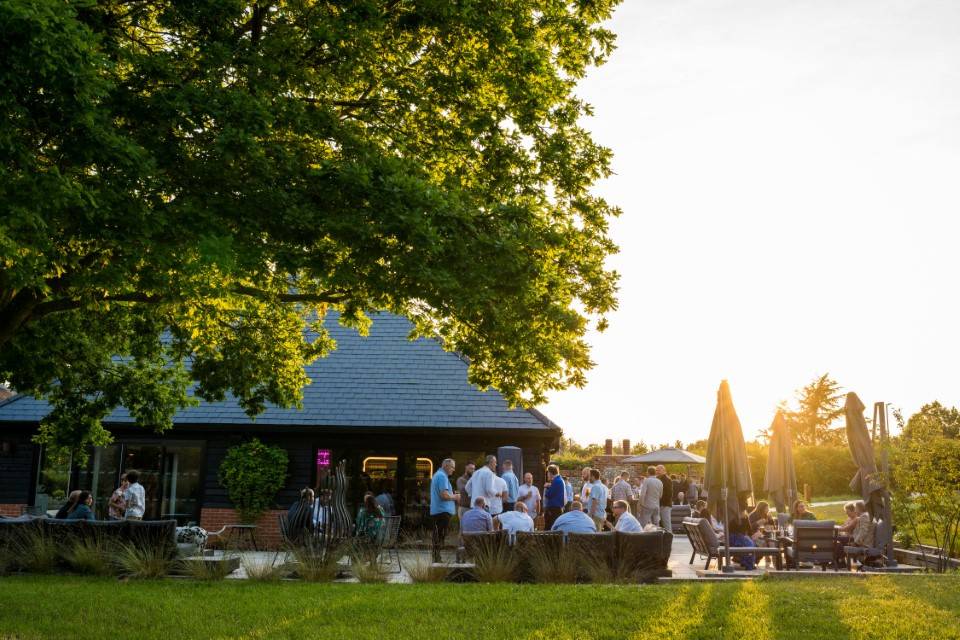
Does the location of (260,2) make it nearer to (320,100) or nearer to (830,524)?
(320,100)

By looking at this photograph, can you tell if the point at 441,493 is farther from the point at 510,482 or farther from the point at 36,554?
the point at 36,554

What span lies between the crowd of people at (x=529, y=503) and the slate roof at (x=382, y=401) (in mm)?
2126

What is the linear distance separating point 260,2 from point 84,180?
2.92 meters

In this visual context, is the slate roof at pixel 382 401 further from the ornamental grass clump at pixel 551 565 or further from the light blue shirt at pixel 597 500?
the ornamental grass clump at pixel 551 565

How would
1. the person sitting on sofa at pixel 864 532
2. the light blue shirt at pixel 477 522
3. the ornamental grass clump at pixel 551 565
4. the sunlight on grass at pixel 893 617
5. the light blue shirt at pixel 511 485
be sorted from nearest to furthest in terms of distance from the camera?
the sunlight on grass at pixel 893 617 → the ornamental grass clump at pixel 551 565 → the light blue shirt at pixel 477 522 → the person sitting on sofa at pixel 864 532 → the light blue shirt at pixel 511 485

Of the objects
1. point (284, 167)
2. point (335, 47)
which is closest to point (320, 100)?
point (335, 47)

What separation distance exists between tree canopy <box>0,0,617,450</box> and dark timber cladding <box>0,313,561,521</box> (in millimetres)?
8276

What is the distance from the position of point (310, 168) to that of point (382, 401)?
43.6 ft

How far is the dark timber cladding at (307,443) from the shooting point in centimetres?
2077

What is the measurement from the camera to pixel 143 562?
12.4 metres

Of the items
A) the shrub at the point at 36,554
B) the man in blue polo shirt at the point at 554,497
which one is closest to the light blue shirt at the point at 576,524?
the man in blue polo shirt at the point at 554,497

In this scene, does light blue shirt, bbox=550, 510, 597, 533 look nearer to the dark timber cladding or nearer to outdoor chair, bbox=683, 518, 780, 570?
outdoor chair, bbox=683, 518, 780, 570

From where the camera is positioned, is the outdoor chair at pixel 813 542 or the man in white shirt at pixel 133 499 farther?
the man in white shirt at pixel 133 499

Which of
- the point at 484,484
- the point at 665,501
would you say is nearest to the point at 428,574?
the point at 484,484
